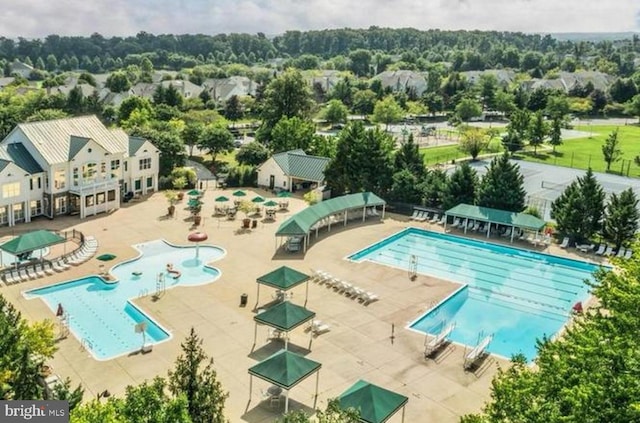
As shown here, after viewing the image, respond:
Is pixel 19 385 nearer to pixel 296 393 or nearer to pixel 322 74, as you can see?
pixel 296 393

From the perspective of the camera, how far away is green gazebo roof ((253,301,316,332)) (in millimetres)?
26141

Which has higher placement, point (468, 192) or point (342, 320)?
point (468, 192)

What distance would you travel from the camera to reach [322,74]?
539ft

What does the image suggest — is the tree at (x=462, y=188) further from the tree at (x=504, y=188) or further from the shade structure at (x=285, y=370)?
the shade structure at (x=285, y=370)

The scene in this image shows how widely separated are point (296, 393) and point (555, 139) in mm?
65474

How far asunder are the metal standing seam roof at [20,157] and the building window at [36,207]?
2.32m

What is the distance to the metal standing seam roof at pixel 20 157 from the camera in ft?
142

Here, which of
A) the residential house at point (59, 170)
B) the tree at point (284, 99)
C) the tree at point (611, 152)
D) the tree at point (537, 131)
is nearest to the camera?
the residential house at point (59, 170)

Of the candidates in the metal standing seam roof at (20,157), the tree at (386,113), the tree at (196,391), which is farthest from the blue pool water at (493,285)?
the tree at (386,113)

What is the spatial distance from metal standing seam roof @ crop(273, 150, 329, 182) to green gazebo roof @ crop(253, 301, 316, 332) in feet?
91.1

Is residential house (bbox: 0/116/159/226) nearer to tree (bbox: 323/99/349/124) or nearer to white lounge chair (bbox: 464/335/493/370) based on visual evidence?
white lounge chair (bbox: 464/335/493/370)

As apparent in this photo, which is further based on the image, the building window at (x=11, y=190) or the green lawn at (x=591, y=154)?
the green lawn at (x=591, y=154)

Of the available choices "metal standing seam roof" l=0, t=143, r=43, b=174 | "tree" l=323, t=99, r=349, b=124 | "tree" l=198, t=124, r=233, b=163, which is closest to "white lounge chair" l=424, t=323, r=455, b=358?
"metal standing seam roof" l=0, t=143, r=43, b=174

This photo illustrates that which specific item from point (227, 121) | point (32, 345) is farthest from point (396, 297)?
point (227, 121)
